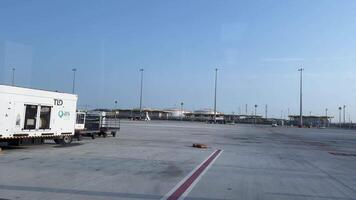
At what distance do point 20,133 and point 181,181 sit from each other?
11.5 metres

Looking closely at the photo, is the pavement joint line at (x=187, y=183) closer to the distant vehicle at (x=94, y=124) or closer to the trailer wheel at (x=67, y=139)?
the trailer wheel at (x=67, y=139)

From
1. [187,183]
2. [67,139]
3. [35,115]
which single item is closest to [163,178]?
[187,183]

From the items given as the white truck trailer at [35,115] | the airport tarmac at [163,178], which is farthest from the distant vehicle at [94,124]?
the airport tarmac at [163,178]

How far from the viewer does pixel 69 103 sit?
25812 millimetres

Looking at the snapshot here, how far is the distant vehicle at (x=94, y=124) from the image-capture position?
30.2 meters

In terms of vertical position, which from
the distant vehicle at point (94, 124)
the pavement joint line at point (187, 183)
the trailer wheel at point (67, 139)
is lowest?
the pavement joint line at point (187, 183)

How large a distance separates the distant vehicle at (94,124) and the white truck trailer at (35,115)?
139 inches

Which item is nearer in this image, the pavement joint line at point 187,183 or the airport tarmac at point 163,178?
the pavement joint line at point 187,183

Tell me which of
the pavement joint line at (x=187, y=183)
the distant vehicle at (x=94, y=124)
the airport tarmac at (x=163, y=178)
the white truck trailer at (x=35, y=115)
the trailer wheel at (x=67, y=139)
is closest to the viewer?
the pavement joint line at (x=187, y=183)

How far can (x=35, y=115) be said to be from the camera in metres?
22.9

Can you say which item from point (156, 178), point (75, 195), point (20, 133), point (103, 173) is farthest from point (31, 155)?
point (75, 195)

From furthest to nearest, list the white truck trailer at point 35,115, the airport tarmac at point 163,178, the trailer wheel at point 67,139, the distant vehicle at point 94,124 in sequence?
the distant vehicle at point 94,124
the trailer wheel at point 67,139
the white truck trailer at point 35,115
the airport tarmac at point 163,178

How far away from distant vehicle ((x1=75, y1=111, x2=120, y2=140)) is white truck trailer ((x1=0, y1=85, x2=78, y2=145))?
139 inches

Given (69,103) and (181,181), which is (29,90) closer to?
(69,103)
